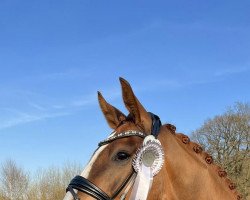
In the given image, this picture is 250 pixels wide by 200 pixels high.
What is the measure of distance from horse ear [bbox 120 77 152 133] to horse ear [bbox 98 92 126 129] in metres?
0.30

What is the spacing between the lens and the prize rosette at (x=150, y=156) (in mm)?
4008

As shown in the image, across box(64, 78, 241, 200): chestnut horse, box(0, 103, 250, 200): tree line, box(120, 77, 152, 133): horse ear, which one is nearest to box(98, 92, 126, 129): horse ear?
box(64, 78, 241, 200): chestnut horse

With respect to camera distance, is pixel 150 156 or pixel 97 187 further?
pixel 150 156

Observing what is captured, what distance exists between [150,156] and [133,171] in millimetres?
229

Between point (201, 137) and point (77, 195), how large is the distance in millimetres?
36539

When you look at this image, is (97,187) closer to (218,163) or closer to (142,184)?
(142,184)

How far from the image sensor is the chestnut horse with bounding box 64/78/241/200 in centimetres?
385

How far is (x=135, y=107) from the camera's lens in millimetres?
4180

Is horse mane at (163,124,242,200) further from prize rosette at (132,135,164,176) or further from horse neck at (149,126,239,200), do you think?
prize rosette at (132,135,164,176)

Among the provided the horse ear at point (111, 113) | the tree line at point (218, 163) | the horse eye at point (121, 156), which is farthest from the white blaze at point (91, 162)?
the tree line at point (218, 163)

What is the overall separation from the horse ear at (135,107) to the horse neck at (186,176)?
0.20 m

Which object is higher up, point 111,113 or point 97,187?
point 111,113

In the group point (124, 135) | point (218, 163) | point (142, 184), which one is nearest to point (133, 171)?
point (142, 184)

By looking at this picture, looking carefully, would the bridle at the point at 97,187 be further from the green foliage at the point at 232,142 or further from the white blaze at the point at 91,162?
the green foliage at the point at 232,142
